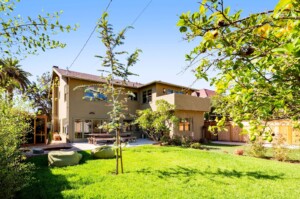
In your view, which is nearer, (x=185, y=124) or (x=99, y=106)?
(x=185, y=124)

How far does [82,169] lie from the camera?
9.51 metres

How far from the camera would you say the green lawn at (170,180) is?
6.48m

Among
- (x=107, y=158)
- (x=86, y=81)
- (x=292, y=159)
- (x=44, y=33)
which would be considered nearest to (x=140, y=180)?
(x=107, y=158)

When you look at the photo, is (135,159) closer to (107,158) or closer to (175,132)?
(107,158)

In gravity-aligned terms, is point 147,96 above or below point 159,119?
above

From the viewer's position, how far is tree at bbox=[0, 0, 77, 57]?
11.0 feet

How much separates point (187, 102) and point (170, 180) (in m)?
14.5

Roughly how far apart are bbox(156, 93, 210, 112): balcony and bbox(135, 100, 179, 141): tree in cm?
95

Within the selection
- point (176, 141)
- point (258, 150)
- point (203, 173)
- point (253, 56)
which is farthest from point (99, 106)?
point (253, 56)

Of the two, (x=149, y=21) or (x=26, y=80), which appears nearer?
(x=149, y=21)

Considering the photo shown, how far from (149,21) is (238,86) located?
25.5 ft

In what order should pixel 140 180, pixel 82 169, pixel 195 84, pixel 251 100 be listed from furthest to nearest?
pixel 82 169 → pixel 140 180 → pixel 195 84 → pixel 251 100

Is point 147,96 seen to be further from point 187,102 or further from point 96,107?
point 96,107

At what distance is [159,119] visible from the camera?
18.8 m
